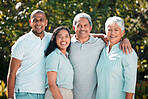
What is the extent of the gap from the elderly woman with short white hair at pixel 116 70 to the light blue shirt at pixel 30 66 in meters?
0.83

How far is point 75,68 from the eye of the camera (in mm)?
3791

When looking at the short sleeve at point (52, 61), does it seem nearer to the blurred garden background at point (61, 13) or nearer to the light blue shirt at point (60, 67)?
the light blue shirt at point (60, 67)

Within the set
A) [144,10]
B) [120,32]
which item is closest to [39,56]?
[120,32]

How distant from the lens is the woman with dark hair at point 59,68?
11.0 ft

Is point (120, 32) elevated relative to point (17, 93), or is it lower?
elevated

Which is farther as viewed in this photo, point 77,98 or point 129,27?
point 129,27

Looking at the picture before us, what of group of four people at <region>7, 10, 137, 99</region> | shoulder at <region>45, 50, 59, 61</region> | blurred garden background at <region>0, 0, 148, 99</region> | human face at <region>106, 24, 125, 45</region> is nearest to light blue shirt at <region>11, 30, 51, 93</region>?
group of four people at <region>7, 10, 137, 99</region>

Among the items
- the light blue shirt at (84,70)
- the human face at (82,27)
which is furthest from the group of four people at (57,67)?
the human face at (82,27)

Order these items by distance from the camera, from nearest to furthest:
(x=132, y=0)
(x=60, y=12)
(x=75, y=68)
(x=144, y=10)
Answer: (x=75, y=68), (x=60, y=12), (x=132, y=0), (x=144, y=10)

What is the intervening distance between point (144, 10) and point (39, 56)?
3679 millimetres

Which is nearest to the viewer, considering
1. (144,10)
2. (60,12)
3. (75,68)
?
(75,68)

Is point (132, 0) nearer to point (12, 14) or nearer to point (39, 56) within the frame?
point (12, 14)

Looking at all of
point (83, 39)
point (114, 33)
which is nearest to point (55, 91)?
point (83, 39)

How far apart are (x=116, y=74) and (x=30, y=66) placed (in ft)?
3.79
